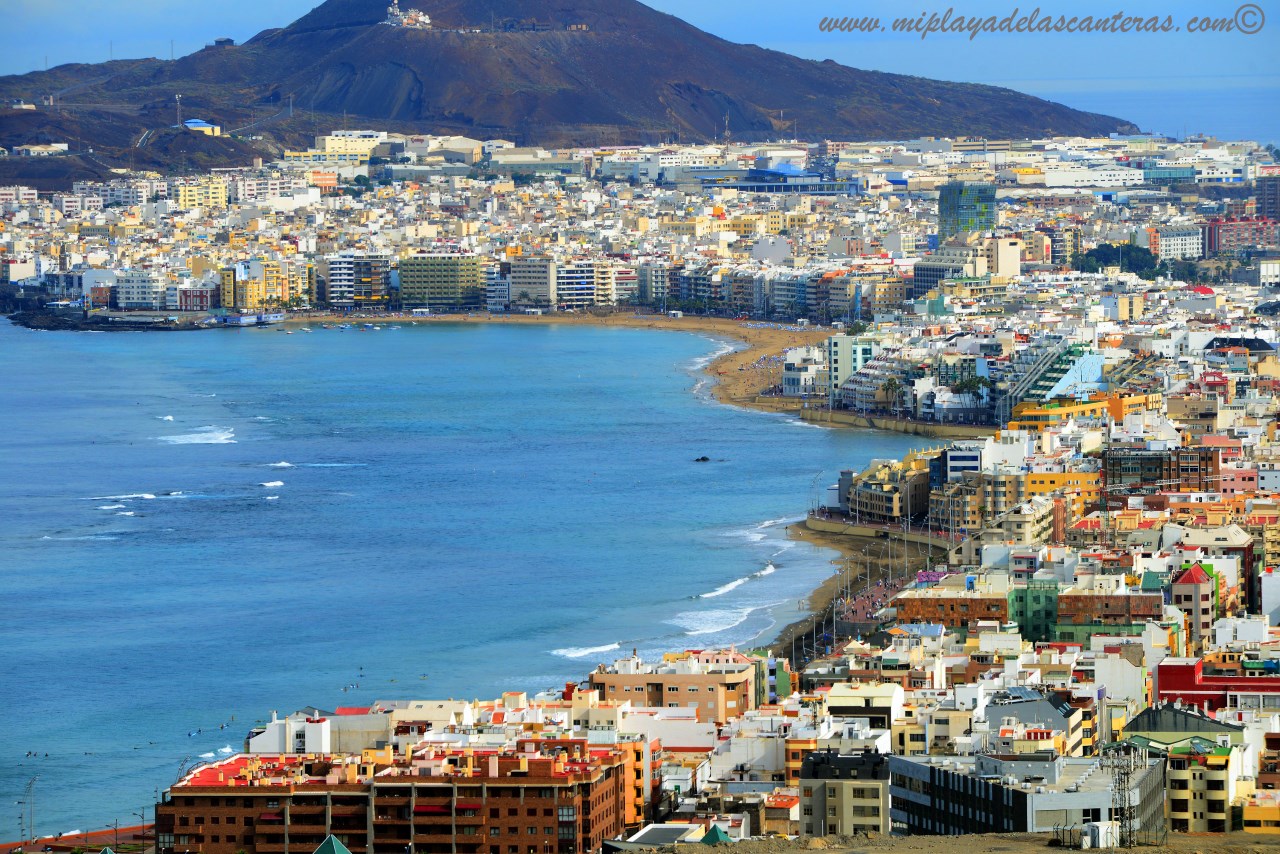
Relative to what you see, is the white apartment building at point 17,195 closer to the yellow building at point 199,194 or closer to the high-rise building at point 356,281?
the yellow building at point 199,194

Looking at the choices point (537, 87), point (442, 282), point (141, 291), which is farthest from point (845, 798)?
point (537, 87)

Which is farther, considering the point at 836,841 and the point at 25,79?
the point at 25,79

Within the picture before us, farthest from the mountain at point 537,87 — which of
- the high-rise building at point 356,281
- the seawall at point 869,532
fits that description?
the seawall at point 869,532

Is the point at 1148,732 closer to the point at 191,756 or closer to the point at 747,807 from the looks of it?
the point at 747,807

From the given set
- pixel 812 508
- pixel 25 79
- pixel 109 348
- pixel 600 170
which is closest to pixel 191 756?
pixel 812 508

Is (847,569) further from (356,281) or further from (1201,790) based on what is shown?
(356,281)
